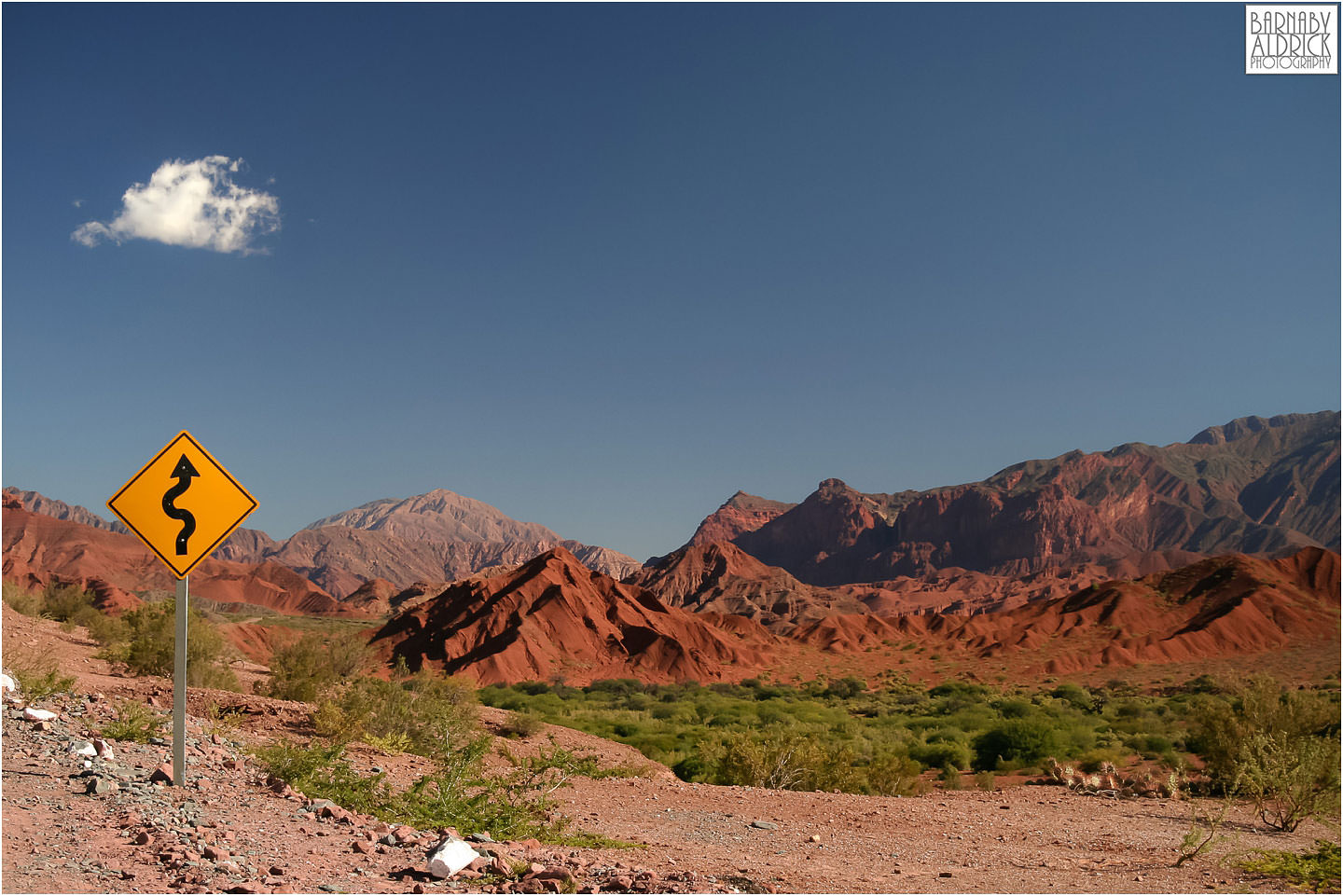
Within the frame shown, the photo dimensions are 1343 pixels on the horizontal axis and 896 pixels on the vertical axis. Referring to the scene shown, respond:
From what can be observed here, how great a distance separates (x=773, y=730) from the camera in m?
26.1

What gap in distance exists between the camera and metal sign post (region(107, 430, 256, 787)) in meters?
8.02

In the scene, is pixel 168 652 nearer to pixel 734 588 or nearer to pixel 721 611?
pixel 721 611

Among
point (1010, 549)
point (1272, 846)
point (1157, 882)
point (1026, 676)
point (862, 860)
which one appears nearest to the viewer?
point (1157, 882)

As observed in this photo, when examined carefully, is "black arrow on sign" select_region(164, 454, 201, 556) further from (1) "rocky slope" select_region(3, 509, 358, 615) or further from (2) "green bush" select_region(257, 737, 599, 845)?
(1) "rocky slope" select_region(3, 509, 358, 615)

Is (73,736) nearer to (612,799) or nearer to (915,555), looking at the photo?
(612,799)

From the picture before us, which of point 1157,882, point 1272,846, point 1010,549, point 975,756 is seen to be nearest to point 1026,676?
point 975,756

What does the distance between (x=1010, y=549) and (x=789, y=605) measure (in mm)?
101018

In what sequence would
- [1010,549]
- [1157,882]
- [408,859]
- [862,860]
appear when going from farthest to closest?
[1010,549] < [862,860] < [1157,882] < [408,859]

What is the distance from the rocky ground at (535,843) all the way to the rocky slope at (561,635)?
47.4 metres

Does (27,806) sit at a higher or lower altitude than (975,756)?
higher

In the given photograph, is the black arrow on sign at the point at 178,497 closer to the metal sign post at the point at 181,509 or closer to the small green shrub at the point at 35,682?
the metal sign post at the point at 181,509

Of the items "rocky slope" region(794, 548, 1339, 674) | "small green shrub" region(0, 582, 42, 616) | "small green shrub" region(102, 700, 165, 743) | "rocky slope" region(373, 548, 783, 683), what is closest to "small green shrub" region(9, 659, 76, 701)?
"small green shrub" region(102, 700, 165, 743)

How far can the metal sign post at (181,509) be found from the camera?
8016 millimetres

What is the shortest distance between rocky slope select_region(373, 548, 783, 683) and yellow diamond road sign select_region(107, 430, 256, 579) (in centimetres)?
5201
